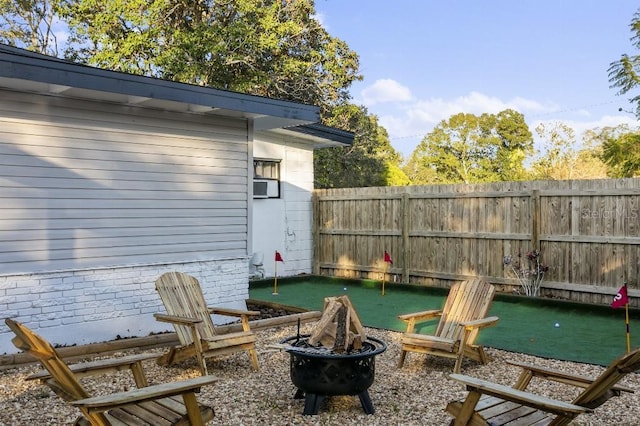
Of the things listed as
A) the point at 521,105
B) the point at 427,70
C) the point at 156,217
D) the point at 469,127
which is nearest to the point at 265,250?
the point at 156,217

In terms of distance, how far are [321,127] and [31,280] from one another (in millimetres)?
6773

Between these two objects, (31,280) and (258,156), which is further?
(258,156)

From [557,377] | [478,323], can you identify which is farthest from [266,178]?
[557,377]

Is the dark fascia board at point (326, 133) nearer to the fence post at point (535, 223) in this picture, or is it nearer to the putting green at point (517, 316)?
the putting green at point (517, 316)

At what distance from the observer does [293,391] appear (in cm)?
456

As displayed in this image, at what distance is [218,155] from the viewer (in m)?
7.05

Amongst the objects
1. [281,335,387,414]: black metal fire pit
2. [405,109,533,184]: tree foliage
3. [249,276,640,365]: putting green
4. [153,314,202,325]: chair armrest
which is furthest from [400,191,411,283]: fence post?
[405,109,533,184]: tree foliage

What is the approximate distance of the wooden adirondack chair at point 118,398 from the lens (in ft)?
8.80

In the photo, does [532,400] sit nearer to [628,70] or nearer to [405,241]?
[405,241]

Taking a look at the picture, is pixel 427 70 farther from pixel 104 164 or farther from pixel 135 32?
pixel 104 164

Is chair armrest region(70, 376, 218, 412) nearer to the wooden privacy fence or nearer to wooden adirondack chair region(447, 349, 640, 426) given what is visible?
wooden adirondack chair region(447, 349, 640, 426)

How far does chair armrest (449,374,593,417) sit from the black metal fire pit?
39.8 inches

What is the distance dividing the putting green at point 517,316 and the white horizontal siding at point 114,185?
241 cm

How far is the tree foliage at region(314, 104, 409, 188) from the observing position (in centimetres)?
1819
